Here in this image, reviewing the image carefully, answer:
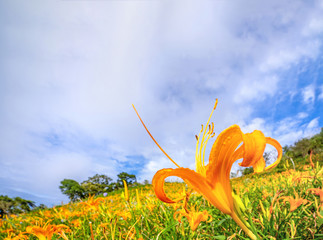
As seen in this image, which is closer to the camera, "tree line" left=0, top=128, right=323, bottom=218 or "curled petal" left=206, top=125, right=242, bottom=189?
"curled petal" left=206, top=125, right=242, bottom=189

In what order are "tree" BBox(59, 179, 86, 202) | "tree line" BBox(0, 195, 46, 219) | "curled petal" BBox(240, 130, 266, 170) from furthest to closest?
"tree" BBox(59, 179, 86, 202)
"tree line" BBox(0, 195, 46, 219)
"curled petal" BBox(240, 130, 266, 170)

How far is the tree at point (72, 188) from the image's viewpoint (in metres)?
14.3

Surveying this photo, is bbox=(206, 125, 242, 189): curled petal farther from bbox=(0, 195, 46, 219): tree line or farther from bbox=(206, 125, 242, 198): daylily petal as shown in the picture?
bbox=(0, 195, 46, 219): tree line

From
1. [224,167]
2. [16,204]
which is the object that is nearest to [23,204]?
[16,204]

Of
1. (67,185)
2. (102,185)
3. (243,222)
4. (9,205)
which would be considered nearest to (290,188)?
(243,222)

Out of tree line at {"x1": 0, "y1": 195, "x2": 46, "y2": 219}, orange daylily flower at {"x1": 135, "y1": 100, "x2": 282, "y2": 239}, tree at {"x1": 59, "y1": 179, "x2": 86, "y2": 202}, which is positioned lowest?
orange daylily flower at {"x1": 135, "y1": 100, "x2": 282, "y2": 239}

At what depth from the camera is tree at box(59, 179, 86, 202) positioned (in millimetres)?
14312

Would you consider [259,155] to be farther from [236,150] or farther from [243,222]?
[243,222]

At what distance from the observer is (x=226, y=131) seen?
72 centimetres

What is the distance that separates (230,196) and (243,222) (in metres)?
0.15

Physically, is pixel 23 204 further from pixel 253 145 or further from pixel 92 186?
pixel 253 145

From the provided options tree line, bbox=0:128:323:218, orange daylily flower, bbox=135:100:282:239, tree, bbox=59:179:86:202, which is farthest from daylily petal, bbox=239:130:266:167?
tree, bbox=59:179:86:202

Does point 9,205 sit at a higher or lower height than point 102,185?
lower

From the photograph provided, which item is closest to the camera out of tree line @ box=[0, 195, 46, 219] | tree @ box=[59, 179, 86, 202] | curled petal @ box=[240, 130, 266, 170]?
curled petal @ box=[240, 130, 266, 170]
